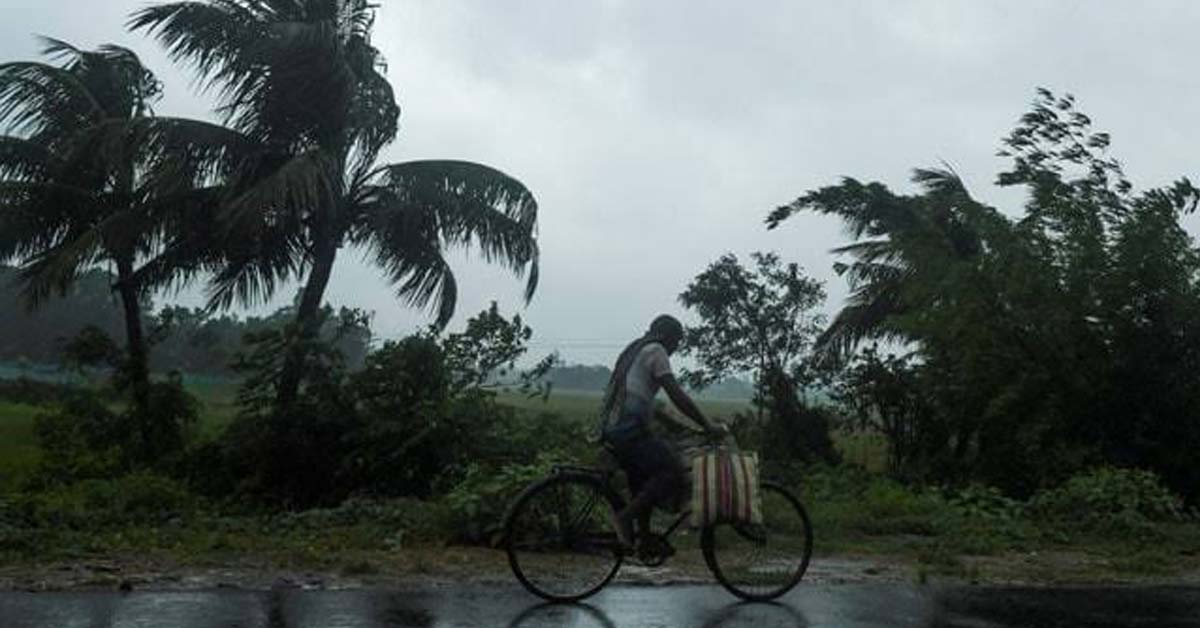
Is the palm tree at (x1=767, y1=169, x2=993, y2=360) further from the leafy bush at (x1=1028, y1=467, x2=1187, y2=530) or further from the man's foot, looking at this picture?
the man's foot

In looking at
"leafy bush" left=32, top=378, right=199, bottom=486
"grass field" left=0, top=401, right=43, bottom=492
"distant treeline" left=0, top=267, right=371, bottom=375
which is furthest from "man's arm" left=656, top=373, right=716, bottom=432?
"leafy bush" left=32, top=378, right=199, bottom=486

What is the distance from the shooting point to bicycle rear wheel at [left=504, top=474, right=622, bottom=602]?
7.96 metres

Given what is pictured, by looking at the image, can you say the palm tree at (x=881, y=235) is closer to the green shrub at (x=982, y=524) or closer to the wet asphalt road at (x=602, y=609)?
the green shrub at (x=982, y=524)

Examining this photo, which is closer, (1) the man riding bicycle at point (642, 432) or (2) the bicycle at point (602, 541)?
(1) the man riding bicycle at point (642, 432)

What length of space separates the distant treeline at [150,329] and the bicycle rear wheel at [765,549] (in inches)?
312

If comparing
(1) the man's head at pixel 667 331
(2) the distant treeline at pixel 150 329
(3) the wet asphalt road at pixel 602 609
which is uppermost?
(2) the distant treeline at pixel 150 329

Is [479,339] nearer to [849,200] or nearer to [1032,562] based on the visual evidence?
[1032,562]

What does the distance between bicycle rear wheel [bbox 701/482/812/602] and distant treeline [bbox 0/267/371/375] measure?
26.0 feet

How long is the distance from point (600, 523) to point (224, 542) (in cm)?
294

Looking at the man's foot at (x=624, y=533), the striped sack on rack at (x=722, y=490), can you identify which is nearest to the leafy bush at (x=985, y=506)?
the striped sack on rack at (x=722, y=490)

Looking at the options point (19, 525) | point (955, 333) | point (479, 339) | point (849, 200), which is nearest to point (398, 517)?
point (19, 525)

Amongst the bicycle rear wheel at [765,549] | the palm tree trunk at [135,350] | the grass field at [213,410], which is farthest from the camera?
the palm tree trunk at [135,350]

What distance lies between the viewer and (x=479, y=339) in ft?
48.0

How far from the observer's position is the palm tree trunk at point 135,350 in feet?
58.2
